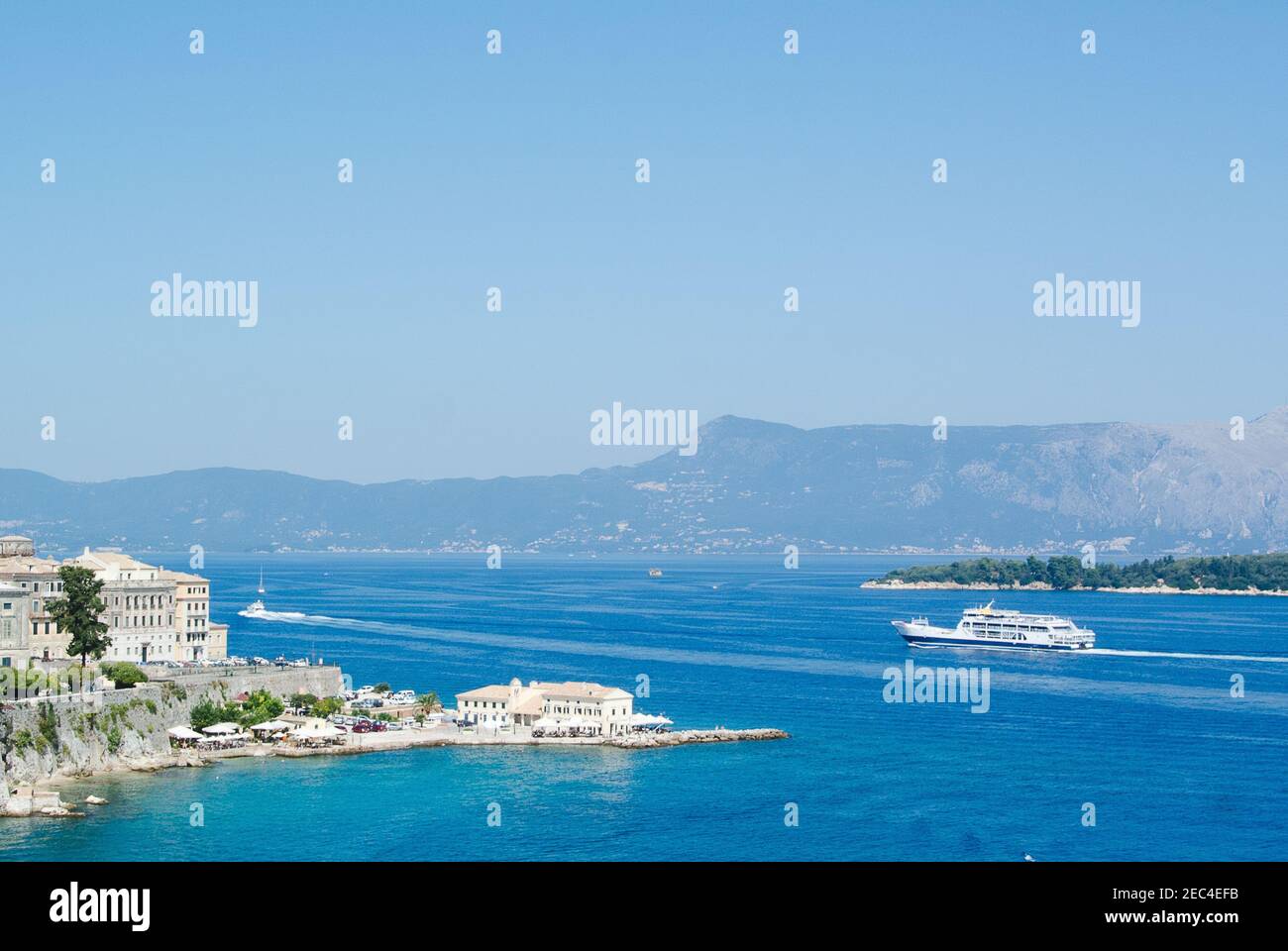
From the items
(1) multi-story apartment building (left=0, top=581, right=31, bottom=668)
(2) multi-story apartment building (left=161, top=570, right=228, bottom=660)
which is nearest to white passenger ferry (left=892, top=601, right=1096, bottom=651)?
(2) multi-story apartment building (left=161, top=570, right=228, bottom=660)

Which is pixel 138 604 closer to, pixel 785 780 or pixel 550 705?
pixel 550 705

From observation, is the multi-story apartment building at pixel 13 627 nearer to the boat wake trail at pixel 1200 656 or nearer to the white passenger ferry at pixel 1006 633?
the boat wake trail at pixel 1200 656

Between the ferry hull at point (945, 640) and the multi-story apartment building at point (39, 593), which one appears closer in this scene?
the multi-story apartment building at point (39, 593)

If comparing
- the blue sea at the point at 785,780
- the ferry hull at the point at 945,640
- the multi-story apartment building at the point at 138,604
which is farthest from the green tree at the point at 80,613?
the ferry hull at the point at 945,640
